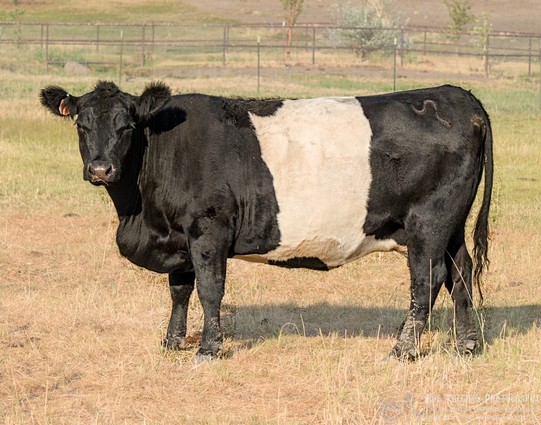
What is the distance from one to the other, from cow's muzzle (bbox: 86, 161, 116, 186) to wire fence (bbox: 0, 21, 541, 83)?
100ft

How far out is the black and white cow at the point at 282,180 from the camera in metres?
7.72

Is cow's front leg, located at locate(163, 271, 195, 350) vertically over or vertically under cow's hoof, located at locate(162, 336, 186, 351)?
over

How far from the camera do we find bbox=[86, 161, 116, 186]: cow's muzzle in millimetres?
7273

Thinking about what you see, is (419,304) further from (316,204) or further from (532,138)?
(532,138)

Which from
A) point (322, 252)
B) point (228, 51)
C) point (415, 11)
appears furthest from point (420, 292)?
point (415, 11)

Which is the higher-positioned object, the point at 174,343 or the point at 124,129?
the point at 124,129

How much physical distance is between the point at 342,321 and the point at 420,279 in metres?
1.52

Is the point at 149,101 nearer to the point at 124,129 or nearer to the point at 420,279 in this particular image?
the point at 124,129

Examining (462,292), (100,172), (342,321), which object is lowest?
(342,321)

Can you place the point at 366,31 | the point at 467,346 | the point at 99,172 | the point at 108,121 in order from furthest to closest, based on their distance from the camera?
the point at 366,31, the point at 467,346, the point at 108,121, the point at 99,172

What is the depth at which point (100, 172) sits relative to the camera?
728 cm

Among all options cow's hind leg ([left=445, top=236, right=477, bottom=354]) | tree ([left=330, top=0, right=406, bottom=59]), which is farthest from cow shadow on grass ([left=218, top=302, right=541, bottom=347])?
tree ([left=330, top=0, right=406, bottom=59])

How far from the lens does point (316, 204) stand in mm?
7742

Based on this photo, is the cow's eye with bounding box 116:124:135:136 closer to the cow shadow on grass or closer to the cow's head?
the cow's head
